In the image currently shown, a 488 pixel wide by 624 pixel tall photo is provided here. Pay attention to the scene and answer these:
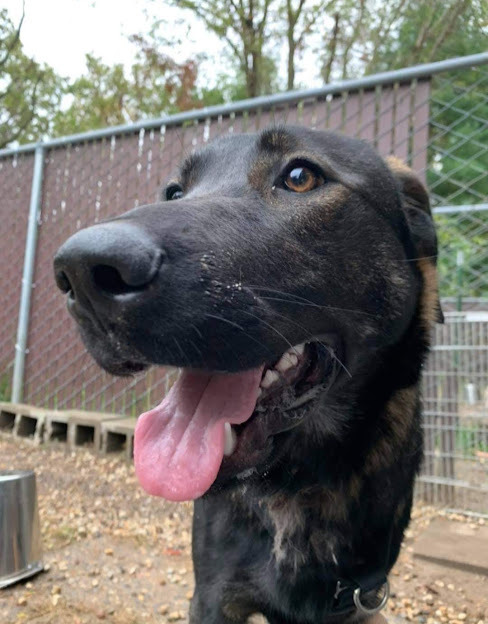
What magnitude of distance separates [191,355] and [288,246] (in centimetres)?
49

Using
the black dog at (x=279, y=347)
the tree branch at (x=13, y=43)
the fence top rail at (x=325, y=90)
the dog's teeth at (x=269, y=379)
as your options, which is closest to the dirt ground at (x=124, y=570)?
the black dog at (x=279, y=347)

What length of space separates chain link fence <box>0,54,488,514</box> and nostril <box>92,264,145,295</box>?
2.42m

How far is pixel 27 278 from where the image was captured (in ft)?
16.6

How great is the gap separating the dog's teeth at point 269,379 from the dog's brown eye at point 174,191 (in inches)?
38.0

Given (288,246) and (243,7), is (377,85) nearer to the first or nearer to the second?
(288,246)

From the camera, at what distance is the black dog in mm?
1170

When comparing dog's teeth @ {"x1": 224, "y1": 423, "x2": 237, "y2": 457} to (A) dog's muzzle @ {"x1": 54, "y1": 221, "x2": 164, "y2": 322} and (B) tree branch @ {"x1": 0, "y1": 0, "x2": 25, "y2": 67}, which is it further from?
(B) tree branch @ {"x1": 0, "y1": 0, "x2": 25, "y2": 67}

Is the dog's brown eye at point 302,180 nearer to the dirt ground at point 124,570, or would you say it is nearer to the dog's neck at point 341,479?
the dog's neck at point 341,479

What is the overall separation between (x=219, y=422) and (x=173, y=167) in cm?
337

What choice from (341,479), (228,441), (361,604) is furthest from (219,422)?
(361,604)

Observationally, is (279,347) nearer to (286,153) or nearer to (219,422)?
(219,422)

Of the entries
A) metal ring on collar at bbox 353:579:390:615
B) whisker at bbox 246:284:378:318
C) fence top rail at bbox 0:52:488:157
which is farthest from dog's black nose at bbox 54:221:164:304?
fence top rail at bbox 0:52:488:157

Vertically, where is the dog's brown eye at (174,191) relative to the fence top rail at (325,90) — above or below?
below

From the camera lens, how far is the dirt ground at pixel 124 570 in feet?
8.31
